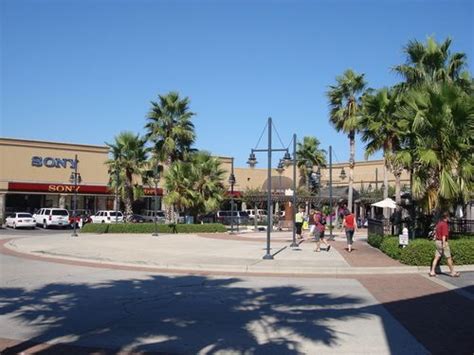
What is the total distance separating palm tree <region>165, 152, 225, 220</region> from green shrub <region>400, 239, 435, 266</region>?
71.5 feet

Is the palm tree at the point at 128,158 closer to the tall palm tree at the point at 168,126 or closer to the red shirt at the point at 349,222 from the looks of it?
the tall palm tree at the point at 168,126

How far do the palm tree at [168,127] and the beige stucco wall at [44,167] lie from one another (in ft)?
52.1

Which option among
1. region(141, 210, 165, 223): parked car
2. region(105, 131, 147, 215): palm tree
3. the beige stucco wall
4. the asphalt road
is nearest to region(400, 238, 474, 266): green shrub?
the asphalt road

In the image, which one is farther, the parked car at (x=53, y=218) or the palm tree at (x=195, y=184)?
the parked car at (x=53, y=218)

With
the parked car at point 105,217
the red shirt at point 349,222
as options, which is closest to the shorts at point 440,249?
the red shirt at point 349,222

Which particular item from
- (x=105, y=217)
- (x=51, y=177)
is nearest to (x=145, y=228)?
(x=105, y=217)

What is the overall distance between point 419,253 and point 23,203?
1707 inches

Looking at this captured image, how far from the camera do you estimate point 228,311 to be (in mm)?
9977

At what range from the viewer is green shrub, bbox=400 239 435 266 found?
16.8 m

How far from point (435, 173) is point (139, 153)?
2643cm

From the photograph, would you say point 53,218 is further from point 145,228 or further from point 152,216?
point 145,228

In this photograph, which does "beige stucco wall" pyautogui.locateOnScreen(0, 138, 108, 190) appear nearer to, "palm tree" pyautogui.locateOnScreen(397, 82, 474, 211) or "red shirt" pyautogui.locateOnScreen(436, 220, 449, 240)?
"palm tree" pyautogui.locateOnScreen(397, 82, 474, 211)

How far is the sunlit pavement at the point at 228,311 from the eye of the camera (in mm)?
7609

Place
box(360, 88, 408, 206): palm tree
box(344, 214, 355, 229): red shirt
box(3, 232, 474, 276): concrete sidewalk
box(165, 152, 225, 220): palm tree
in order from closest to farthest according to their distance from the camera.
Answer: box(3, 232, 474, 276): concrete sidewalk < box(344, 214, 355, 229): red shirt < box(360, 88, 408, 206): palm tree < box(165, 152, 225, 220): palm tree
